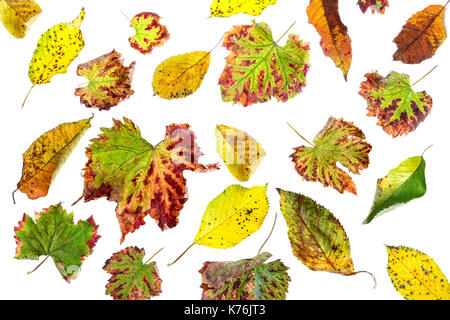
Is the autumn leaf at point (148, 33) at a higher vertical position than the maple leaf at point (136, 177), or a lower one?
higher

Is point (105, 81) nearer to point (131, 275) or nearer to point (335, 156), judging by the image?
point (131, 275)

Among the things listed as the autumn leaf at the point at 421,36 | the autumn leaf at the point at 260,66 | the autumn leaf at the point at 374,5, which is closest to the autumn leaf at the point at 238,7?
the autumn leaf at the point at 260,66

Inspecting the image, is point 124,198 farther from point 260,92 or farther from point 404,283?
point 404,283

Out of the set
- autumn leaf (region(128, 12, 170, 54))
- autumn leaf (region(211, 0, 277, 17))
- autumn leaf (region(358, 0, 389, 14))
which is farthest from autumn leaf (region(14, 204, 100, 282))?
autumn leaf (region(358, 0, 389, 14))

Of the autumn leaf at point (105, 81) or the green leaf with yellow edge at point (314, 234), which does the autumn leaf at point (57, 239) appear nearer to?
the autumn leaf at point (105, 81)

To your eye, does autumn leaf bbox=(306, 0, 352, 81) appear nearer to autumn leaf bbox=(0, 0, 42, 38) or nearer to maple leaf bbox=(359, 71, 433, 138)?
maple leaf bbox=(359, 71, 433, 138)

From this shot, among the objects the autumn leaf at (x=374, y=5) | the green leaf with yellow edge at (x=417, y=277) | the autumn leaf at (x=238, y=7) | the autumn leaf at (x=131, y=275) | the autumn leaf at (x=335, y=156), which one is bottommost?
the green leaf with yellow edge at (x=417, y=277)

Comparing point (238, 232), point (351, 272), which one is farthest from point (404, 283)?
point (238, 232)
